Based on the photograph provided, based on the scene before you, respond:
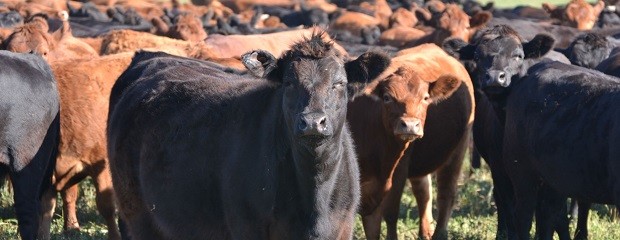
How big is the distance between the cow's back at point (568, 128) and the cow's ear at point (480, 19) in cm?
912

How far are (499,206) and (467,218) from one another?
3.44 feet

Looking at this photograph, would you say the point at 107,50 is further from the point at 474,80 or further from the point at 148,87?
the point at 148,87

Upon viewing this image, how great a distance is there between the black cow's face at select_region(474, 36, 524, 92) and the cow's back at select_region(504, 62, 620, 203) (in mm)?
367

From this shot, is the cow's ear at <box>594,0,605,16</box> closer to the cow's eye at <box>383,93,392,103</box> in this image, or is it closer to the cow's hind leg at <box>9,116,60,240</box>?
the cow's eye at <box>383,93,392,103</box>

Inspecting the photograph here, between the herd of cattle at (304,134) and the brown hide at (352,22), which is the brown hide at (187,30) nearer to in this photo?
the herd of cattle at (304,134)

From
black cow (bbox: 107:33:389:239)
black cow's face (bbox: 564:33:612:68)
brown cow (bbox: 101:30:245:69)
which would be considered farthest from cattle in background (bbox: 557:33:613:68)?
black cow (bbox: 107:33:389:239)

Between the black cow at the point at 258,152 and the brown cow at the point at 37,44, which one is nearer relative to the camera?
the black cow at the point at 258,152

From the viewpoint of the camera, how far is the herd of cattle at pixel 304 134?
559 cm

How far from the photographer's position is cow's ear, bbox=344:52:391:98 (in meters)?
5.69

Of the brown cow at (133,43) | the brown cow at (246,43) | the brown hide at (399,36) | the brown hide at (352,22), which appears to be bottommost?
the brown hide at (352,22)

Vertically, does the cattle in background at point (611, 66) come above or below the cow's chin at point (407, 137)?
below

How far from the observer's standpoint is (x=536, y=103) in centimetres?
792

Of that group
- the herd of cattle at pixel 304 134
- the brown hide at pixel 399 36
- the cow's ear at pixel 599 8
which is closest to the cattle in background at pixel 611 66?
the herd of cattle at pixel 304 134

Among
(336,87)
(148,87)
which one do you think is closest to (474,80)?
(148,87)
